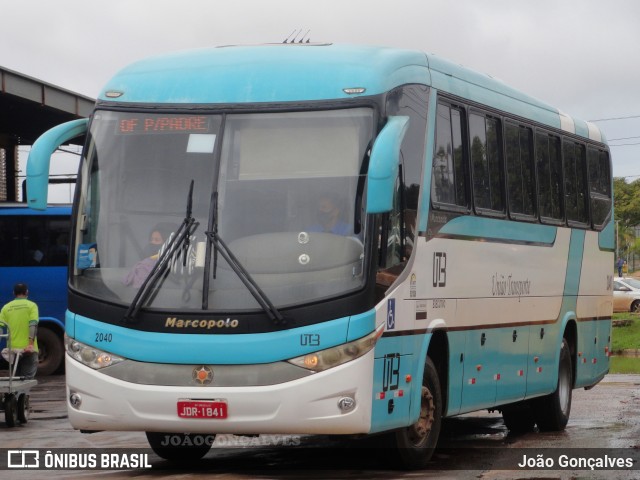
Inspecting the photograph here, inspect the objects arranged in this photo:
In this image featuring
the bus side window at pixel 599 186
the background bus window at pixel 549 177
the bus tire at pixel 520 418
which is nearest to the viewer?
the background bus window at pixel 549 177

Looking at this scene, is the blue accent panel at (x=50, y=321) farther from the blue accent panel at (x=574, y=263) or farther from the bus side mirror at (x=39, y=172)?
the bus side mirror at (x=39, y=172)

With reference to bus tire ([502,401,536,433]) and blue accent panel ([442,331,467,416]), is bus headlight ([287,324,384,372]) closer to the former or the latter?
blue accent panel ([442,331,467,416])

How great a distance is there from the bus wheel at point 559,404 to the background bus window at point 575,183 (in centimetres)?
156

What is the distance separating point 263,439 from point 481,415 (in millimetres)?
5038

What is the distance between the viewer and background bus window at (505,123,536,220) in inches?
573

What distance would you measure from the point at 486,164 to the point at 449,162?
3.85 ft

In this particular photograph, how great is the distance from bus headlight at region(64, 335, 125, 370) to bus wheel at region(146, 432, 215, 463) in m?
1.85

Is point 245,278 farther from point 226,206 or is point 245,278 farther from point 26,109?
point 26,109

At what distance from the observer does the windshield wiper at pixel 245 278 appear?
10.3 meters

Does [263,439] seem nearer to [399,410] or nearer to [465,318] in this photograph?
[465,318]

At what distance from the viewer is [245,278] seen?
410 inches

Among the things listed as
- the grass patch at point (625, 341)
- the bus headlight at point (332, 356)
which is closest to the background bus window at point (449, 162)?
the bus headlight at point (332, 356)

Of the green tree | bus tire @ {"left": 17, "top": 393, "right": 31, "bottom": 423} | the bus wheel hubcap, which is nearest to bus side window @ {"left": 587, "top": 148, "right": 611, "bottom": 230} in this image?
the bus wheel hubcap

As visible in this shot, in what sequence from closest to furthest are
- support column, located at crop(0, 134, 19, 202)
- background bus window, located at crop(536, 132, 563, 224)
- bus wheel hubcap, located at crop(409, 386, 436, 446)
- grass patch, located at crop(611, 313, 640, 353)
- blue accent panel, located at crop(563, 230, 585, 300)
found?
bus wheel hubcap, located at crop(409, 386, 436, 446) < background bus window, located at crop(536, 132, 563, 224) < blue accent panel, located at crop(563, 230, 585, 300) < support column, located at crop(0, 134, 19, 202) < grass patch, located at crop(611, 313, 640, 353)
